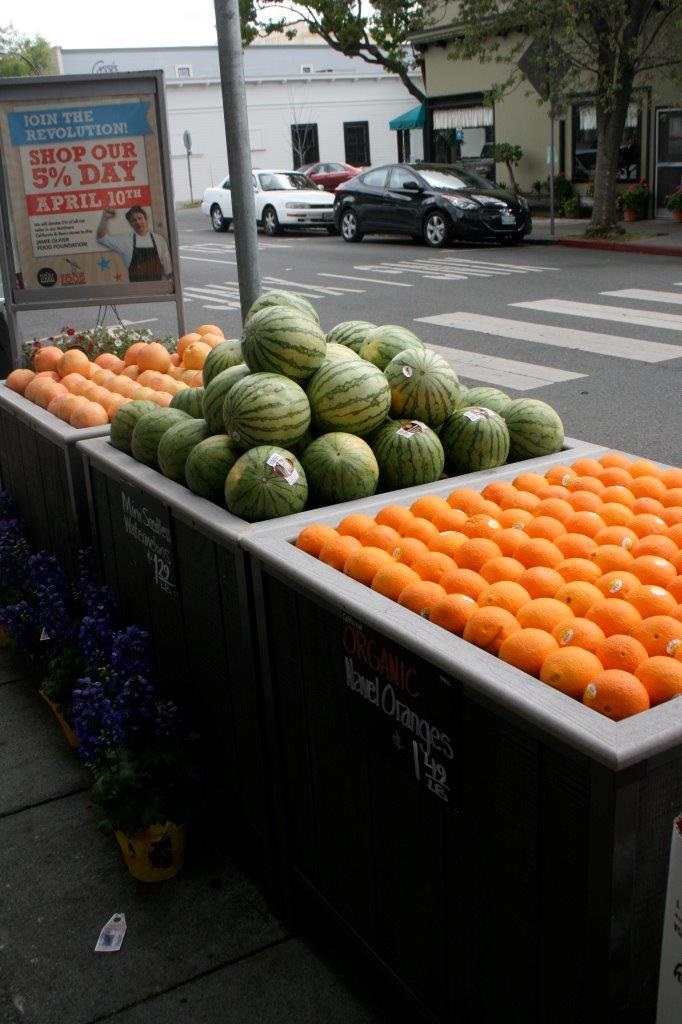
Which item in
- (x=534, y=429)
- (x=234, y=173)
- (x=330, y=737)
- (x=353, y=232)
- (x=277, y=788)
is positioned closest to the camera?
(x=330, y=737)

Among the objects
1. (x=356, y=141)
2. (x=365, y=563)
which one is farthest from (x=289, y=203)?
(x=356, y=141)

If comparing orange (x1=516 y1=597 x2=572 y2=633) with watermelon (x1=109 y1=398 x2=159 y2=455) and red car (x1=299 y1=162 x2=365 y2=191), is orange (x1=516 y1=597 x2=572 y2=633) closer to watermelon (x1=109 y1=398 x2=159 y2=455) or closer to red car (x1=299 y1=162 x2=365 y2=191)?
watermelon (x1=109 y1=398 x2=159 y2=455)

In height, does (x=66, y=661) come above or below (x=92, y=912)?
above

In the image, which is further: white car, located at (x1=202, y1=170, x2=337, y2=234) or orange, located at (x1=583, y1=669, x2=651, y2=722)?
white car, located at (x1=202, y1=170, x2=337, y2=234)

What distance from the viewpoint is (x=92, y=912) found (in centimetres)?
330

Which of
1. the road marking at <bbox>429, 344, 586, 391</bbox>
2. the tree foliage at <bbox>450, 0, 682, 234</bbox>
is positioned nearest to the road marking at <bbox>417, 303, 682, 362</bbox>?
the road marking at <bbox>429, 344, 586, 391</bbox>

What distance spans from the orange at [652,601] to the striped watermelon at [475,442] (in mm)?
1247

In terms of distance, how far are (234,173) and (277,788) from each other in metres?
3.68

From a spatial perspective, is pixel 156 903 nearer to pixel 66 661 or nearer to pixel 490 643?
pixel 66 661

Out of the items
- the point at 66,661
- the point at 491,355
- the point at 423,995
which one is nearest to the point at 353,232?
the point at 491,355

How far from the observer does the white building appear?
51375 mm

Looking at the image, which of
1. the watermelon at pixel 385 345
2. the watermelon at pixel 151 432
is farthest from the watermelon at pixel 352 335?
the watermelon at pixel 151 432

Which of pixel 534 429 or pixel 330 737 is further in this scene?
pixel 534 429

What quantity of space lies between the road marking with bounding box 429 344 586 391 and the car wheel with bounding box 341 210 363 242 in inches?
542
